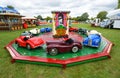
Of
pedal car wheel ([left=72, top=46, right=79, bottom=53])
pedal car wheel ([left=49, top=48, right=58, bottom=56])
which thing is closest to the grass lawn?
pedal car wheel ([left=49, top=48, right=58, bottom=56])

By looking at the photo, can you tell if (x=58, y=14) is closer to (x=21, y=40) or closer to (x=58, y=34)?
(x=58, y=34)

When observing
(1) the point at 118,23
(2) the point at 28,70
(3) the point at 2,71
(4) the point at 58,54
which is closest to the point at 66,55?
(4) the point at 58,54

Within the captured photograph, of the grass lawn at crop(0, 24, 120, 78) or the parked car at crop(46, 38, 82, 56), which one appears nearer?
the grass lawn at crop(0, 24, 120, 78)

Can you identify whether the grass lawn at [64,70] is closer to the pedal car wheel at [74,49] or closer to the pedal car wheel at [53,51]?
the pedal car wheel at [53,51]

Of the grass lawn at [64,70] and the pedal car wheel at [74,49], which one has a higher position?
the pedal car wheel at [74,49]

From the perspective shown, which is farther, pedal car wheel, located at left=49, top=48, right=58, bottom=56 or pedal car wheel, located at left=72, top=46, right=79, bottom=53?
pedal car wheel, located at left=72, top=46, right=79, bottom=53

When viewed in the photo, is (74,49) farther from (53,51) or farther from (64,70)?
(64,70)

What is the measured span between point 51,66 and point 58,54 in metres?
1.02

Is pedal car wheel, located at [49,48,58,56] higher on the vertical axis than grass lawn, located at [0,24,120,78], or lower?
higher

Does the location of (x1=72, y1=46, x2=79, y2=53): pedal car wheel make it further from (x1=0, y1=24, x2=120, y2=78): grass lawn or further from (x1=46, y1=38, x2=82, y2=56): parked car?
(x1=0, y1=24, x2=120, y2=78): grass lawn

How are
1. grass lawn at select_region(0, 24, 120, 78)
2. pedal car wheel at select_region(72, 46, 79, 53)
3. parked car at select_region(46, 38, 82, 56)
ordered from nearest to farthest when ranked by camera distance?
grass lawn at select_region(0, 24, 120, 78) < parked car at select_region(46, 38, 82, 56) < pedal car wheel at select_region(72, 46, 79, 53)

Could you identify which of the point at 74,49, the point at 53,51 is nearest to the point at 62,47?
the point at 53,51

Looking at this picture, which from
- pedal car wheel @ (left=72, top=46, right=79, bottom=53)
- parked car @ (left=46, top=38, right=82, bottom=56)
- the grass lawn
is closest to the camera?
the grass lawn

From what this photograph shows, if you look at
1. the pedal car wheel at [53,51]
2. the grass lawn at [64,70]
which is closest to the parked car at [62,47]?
the pedal car wheel at [53,51]
